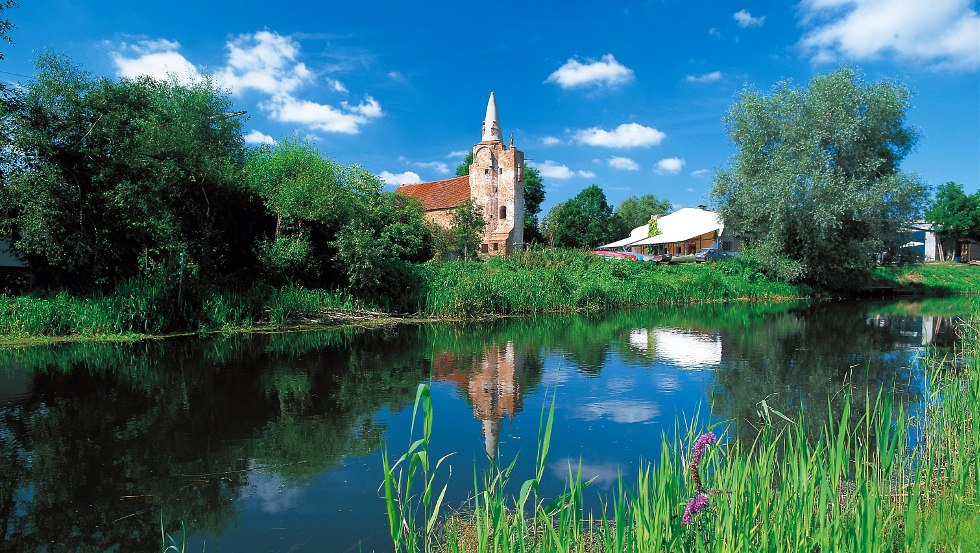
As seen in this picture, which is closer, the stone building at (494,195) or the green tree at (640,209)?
the stone building at (494,195)

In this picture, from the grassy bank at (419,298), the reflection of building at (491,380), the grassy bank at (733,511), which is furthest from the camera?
the grassy bank at (419,298)

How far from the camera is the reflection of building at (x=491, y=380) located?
7.52 metres

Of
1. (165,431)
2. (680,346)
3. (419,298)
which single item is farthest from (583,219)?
(165,431)

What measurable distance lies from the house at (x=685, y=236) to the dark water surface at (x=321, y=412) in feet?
103

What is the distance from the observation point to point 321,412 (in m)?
7.84

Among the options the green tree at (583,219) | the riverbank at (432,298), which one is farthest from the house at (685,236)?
the riverbank at (432,298)

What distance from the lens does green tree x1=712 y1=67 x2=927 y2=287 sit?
25.2m

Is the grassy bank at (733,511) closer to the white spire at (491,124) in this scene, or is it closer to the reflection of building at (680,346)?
the reflection of building at (680,346)

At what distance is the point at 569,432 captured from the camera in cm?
695

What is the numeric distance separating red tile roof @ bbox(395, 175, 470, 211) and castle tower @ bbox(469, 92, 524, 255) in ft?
3.33

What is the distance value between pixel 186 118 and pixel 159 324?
24.2 feet

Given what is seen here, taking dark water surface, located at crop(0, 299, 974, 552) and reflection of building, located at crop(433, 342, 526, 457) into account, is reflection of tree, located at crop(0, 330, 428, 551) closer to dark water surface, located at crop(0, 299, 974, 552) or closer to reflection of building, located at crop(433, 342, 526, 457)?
dark water surface, located at crop(0, 299, 974, 552)

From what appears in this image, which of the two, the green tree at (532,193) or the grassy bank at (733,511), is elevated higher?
the green tree at (532,193)

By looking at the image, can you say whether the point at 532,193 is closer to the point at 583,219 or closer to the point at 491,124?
the point at 583,219
